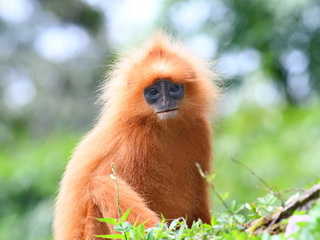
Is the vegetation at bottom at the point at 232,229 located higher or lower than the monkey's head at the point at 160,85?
lower

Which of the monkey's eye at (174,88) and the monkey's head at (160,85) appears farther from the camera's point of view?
the monkey's eye at (174,88)

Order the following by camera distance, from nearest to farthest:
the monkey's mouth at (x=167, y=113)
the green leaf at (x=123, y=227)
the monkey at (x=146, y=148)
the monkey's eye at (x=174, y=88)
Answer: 1. the green leaf at (x=123, y=227)
2. the monkey at (x=146, y=148)
3. the monkey's mouth at (x=167, y=113)
4. the monkey's eye at (x=174, y=88)

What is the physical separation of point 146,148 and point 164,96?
612 mm

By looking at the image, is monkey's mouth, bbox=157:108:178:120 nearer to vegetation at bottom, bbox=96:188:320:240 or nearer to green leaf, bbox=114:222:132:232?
vegetation at bottom, bbox=96:188:320:240

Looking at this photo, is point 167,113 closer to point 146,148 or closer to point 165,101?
point 165,101

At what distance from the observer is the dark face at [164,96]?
6516 mm

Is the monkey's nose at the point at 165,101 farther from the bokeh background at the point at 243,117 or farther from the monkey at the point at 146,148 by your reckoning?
the bokeh background at the point at 243,117

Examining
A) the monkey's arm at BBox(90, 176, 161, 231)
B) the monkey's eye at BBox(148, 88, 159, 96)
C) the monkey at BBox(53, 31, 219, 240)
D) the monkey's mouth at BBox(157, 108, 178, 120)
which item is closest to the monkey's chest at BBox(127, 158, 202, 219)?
the monkey at BBox(53, 31, 219, 240)

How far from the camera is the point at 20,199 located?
16.8 metres

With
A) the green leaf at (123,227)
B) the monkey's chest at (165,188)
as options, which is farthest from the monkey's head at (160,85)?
the green leaf at (123,227)

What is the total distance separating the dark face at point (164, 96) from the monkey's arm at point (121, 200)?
34.8 inches

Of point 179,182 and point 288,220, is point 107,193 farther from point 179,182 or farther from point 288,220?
point 288,220

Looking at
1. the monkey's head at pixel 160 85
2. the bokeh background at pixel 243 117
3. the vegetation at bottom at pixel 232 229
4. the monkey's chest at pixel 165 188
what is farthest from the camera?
the bokeh background at pixel 243 117

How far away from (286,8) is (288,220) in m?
14.6
